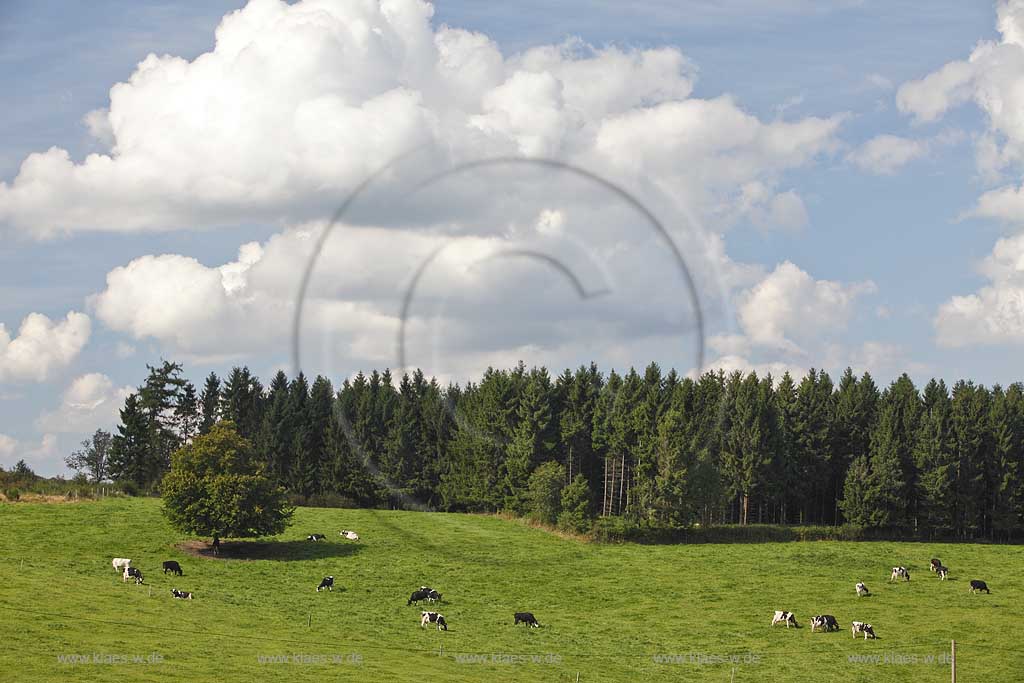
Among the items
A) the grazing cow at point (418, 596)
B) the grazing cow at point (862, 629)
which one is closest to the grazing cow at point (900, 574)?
the grazing cow at point (862, 629)

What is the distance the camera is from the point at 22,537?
65.9m

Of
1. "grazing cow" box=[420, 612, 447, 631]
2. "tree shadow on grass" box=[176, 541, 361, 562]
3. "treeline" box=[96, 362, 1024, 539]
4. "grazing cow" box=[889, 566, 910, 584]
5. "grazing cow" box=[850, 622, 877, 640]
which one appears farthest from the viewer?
"treeline" box=[96, 362, 1024, 539]

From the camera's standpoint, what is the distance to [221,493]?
219 ft

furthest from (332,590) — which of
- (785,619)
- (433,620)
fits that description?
(785,619)

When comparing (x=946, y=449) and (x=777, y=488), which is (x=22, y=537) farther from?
(x=946, y=449)

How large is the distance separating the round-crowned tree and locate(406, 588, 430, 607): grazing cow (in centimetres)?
1590

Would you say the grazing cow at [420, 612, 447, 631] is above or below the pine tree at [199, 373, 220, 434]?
below

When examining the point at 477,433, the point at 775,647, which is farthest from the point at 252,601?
the point at 477,433

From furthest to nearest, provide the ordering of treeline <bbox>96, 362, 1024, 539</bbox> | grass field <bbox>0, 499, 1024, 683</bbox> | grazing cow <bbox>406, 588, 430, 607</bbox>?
treeline <bbox>96, 362, 1024, 539</bbox>
grazing cow <bbox>406, 588, 430, 607</bbox>
grass field <bbox>0, 499, 1024, 683</bbox>

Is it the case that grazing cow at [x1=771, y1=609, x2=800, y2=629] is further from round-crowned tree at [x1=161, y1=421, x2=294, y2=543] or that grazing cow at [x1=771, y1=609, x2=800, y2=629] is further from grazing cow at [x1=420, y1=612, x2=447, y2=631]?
round-crowned tree at [x1=161, y1=421, x2=294, y2=543]

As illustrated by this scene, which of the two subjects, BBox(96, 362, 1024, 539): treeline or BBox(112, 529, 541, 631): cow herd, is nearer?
BBox(112, 529, 541, 631): cow herd

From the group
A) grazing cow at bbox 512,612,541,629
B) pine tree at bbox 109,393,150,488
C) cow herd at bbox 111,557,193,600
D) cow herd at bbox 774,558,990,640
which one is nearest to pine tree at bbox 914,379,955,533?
cow herd at bbox 774,558,990,640

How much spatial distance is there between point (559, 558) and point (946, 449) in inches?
1973

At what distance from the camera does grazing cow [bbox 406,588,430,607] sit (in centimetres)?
5553
